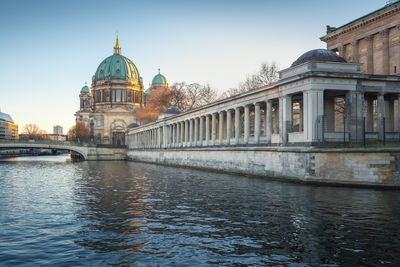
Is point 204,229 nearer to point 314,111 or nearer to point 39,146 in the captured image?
point 314,111

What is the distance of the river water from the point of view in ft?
30.9

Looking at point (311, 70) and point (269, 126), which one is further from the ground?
point (311, 70)

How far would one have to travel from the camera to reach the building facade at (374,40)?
132ft

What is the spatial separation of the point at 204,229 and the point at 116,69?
137 meters

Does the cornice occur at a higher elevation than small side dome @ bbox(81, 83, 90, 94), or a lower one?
lower

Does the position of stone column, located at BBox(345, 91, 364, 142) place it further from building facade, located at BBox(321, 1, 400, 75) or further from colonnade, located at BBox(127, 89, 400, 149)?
building facade, located at BBox(321, 1, 400, 75)

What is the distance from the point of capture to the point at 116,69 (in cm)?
14300

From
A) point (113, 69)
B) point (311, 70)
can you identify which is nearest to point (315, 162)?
point (311, 70)

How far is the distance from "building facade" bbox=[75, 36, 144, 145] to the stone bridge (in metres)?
32.8

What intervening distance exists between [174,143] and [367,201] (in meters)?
46.0

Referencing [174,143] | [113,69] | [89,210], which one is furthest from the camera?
[113,69]

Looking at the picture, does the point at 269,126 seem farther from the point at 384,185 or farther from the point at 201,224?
the point at 201,224

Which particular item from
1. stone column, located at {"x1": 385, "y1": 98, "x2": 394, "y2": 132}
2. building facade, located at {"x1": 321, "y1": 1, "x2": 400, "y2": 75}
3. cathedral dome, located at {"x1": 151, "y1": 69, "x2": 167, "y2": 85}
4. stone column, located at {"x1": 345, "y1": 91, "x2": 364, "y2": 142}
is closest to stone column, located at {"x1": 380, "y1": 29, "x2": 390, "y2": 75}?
building facade, located at {"x1": 321, "y1": 1, "x2": 400, "y2": 75}

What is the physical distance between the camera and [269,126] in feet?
108
